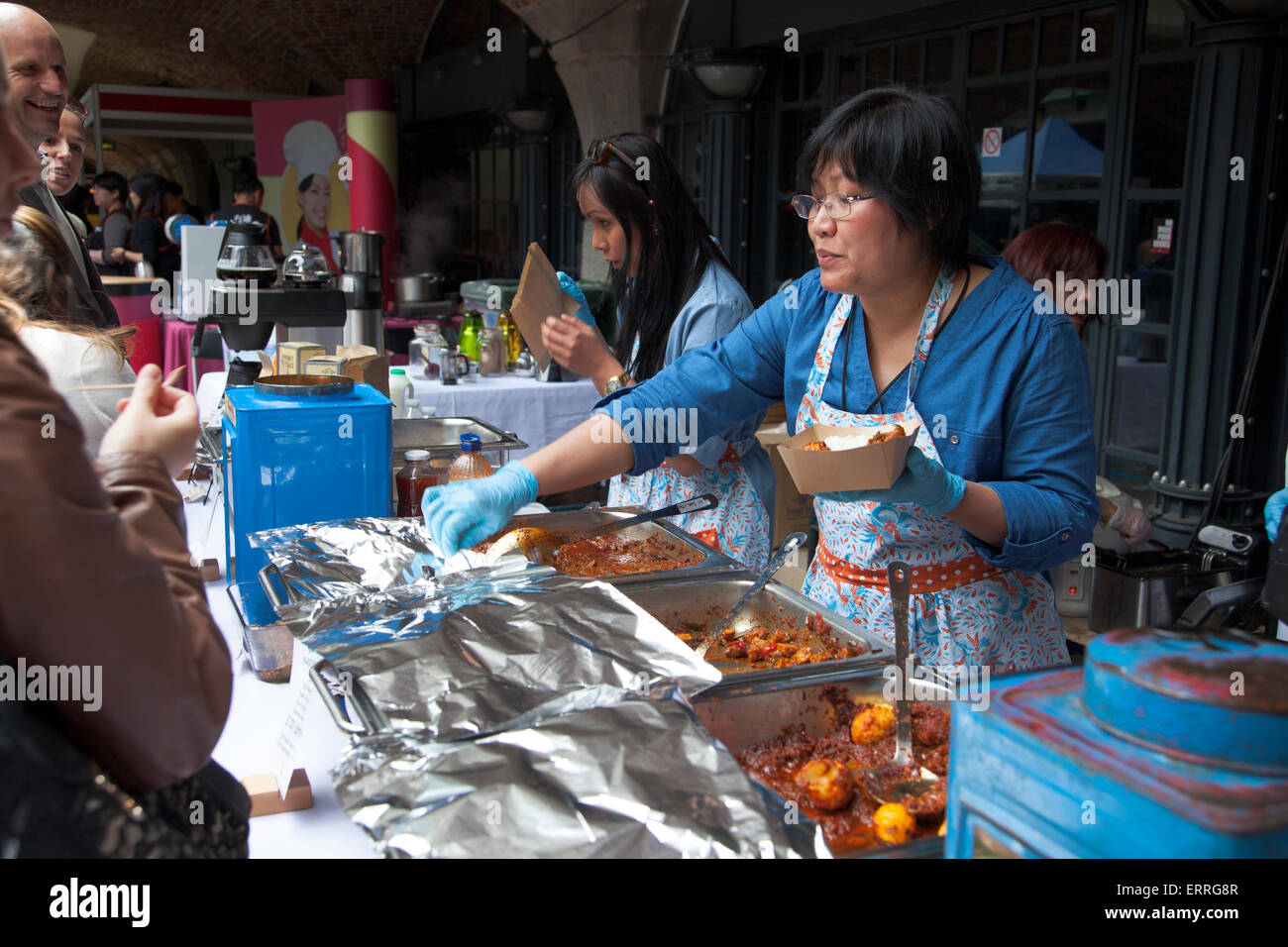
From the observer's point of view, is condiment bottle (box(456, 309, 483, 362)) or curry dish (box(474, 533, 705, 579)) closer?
curry dish (box(474, 533, 705, 579))

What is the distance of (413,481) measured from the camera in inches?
83.7

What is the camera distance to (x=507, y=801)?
0.99 m

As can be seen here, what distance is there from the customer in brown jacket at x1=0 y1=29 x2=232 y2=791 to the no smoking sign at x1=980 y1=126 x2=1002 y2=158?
189 inches

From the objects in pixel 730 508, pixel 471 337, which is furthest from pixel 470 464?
pixel 471 337

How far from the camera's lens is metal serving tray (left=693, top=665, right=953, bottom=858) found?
1.32 metres

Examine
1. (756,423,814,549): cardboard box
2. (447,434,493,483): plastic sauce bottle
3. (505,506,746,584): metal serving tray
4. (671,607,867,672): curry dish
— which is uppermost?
(447,434,493,483): plastic sauce bottle

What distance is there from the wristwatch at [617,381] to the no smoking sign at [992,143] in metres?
3.12

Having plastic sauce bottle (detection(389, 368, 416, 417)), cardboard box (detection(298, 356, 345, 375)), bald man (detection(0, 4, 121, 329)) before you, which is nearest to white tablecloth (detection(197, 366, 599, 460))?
plastic sauce bottle (detection(389, 368, 416, 417))

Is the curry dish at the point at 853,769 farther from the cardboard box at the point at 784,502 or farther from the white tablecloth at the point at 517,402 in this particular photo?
the white tablecloth at the point at 517,402

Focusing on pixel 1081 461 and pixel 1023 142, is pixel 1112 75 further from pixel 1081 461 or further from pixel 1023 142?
pixel 1081 461

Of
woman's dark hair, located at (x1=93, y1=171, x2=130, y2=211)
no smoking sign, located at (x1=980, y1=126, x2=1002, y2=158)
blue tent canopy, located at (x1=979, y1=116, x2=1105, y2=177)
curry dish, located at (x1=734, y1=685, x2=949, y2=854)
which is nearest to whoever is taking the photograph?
curry dish, located at (x1=734, y1=685, x2=949, y2=854)

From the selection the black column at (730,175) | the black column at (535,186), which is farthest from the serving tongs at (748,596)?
the black column at (535,186)

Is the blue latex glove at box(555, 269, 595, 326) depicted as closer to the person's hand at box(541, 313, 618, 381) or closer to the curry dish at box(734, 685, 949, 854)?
the person's hand at box(541, 313, 618, 381)
